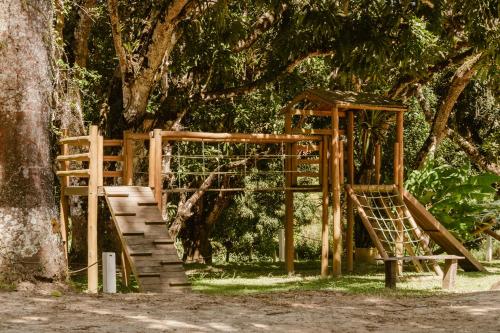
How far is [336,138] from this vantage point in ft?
43.3

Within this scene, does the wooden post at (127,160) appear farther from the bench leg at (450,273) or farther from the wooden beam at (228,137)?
the bench leg at (450,273)

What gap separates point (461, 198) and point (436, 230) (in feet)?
4.16

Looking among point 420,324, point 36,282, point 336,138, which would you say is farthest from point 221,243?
point 420,324

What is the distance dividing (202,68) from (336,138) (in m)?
4.58

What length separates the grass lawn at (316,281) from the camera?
1073 cm

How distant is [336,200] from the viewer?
13.1 m

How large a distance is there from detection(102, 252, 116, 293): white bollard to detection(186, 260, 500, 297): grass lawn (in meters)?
1.53

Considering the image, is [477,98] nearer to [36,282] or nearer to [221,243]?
[221,243]

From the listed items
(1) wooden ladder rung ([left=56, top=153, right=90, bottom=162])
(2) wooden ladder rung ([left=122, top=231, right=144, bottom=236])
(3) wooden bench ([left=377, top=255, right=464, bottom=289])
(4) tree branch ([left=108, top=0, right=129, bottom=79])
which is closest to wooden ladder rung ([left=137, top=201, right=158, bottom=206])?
(2) wooden ladder rung ([left=122, top=231, right=144, bottom=236])

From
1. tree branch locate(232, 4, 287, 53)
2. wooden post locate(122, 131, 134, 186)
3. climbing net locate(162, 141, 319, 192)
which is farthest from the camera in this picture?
climbing net locate(162, 141, 319, 192)

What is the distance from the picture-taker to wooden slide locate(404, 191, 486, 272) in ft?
44.1

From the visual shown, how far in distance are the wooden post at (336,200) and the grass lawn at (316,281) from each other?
304mm

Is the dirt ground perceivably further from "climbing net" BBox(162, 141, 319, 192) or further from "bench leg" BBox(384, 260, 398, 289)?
"climbing net" BBox(162, 141, 319, 192)

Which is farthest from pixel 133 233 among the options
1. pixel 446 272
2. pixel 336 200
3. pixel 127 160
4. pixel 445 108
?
pixel 445 108
